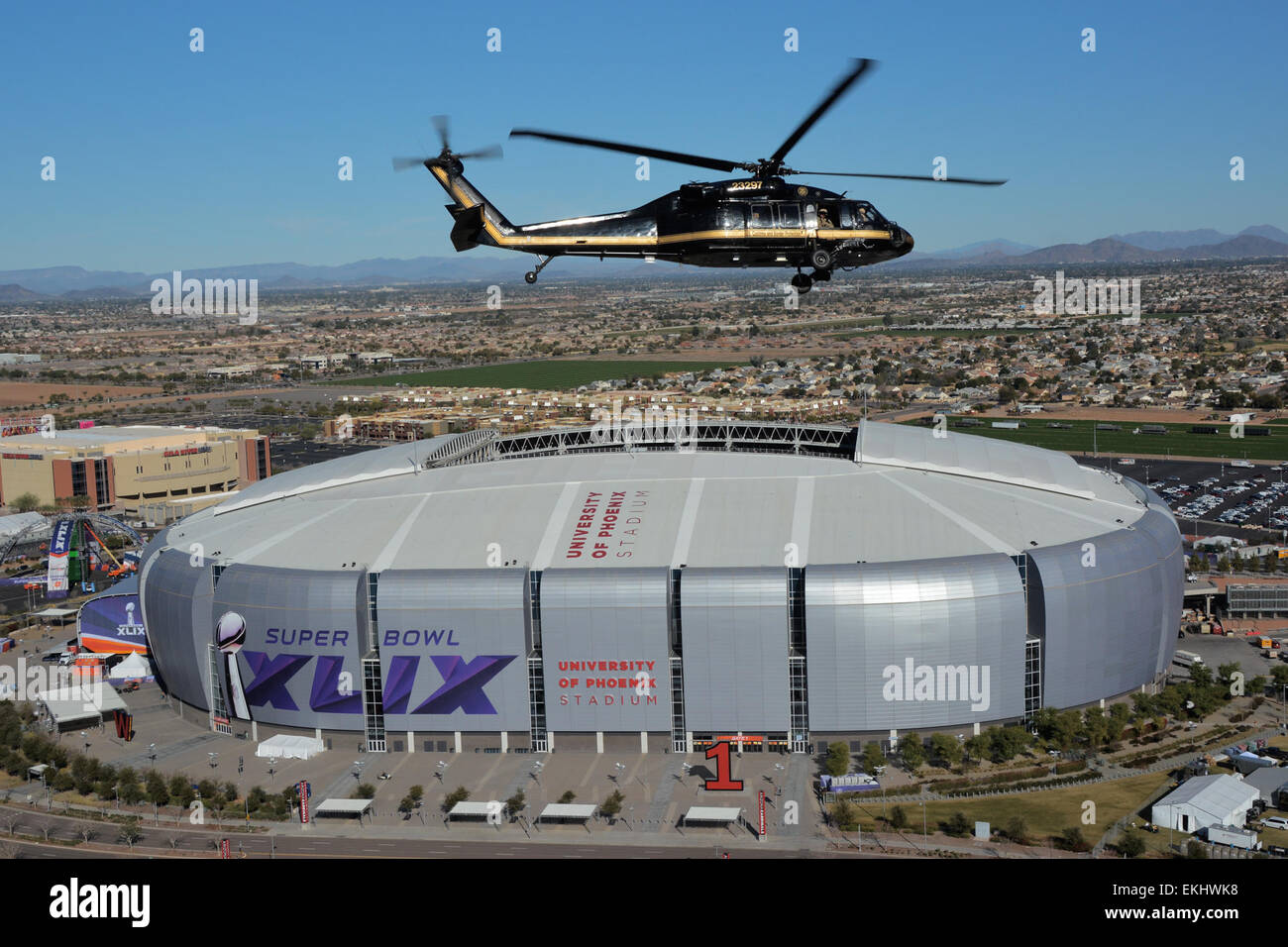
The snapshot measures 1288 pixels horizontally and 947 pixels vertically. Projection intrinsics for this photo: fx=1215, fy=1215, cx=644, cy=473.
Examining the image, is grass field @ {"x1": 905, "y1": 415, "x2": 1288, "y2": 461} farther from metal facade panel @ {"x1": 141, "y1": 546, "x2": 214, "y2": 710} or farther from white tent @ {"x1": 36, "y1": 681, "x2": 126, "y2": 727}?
white tent @ {"x1": 36, "y1": 681, "x2": 126, "y2": 727}

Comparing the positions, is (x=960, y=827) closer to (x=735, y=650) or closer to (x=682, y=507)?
(x=735, y=650)

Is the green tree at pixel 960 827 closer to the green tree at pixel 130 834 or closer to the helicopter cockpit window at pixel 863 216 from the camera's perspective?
the helicopter cockpit window at pixel 863 216

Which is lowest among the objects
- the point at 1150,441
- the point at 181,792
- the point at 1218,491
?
the point at 181,792

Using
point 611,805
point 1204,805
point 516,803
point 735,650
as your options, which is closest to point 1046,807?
point 1204,805

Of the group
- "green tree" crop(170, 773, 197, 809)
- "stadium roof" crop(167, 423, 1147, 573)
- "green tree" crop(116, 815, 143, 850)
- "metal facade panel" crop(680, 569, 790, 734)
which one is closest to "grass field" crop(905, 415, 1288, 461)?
"stadium roof" crop(167, 423, 1147, 573)
